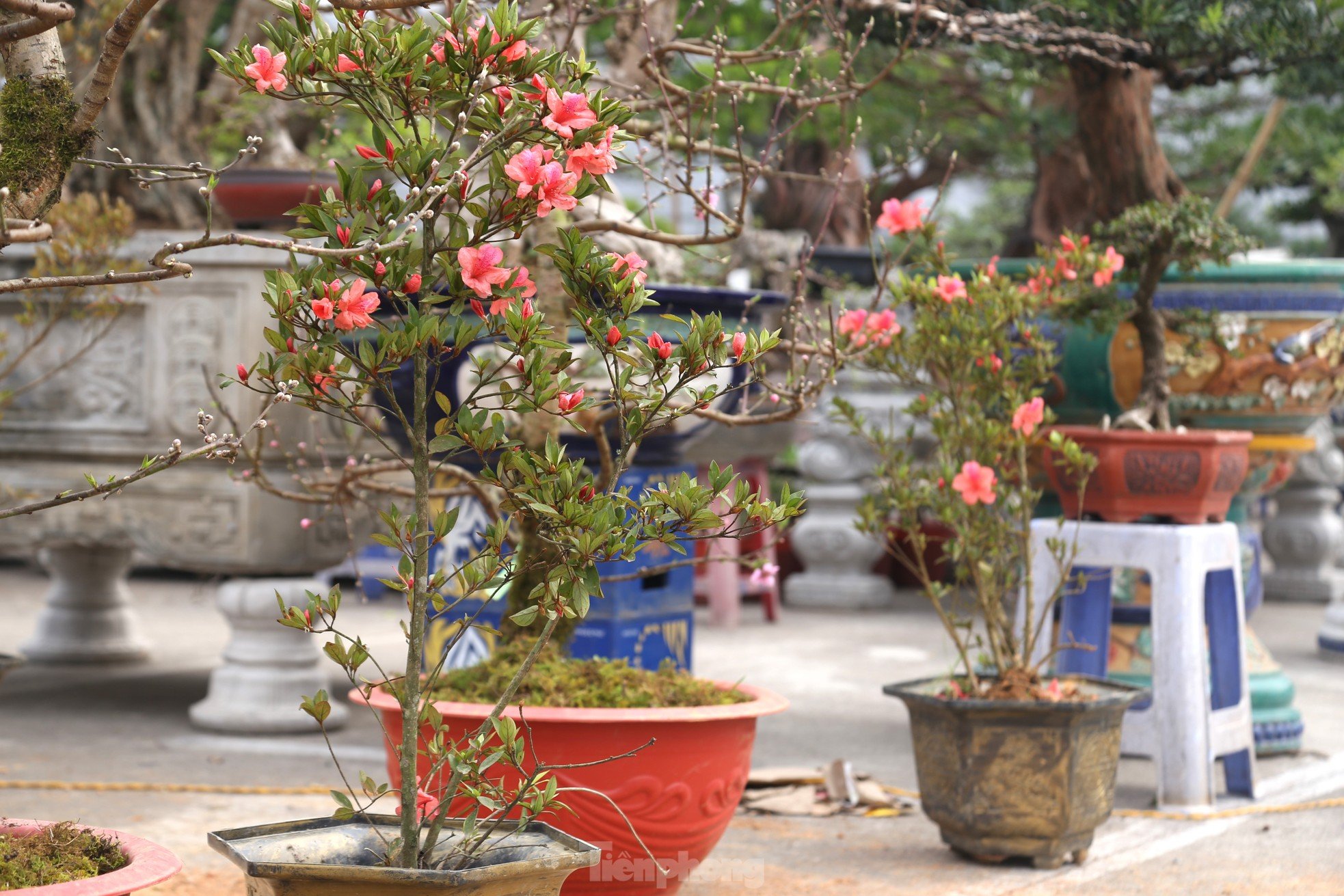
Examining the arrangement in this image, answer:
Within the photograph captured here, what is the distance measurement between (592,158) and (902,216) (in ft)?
5.69

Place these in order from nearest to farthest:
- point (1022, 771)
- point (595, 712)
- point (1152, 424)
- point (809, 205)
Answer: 1. point (595, 712)
2. point (1022, 771)
3. point (1152, 424)
4. point (809, 205)

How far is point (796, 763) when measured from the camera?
4.51 metres

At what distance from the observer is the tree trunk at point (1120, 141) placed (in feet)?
16.1

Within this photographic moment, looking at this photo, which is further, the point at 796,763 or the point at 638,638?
the point at 796,763

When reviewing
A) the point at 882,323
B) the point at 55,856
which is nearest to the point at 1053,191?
the point at 882,323

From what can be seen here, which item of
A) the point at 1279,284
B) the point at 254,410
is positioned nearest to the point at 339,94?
the point at 254,410

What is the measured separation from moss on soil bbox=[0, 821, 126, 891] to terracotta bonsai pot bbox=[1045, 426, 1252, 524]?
284 cm

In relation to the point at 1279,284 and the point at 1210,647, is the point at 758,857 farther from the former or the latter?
the point at 1279,284

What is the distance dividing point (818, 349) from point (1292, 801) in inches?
87.4

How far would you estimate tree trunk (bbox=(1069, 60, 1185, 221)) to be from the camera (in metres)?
4.89

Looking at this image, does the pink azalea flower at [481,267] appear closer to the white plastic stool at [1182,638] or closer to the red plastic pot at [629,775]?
the red plastic pot at [629,775]

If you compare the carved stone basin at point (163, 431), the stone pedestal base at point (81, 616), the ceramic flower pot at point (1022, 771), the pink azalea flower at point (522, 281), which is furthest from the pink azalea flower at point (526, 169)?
the stone pedestal base at point (81, 616)

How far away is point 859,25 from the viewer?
482 centimetres

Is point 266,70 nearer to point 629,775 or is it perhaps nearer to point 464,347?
point 464,347
